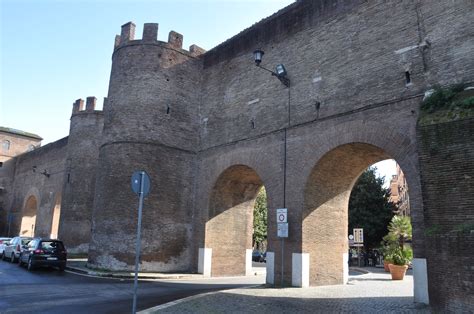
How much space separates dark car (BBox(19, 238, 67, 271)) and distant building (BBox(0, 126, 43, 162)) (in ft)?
102

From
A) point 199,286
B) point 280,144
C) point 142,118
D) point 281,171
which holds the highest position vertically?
point 142,118

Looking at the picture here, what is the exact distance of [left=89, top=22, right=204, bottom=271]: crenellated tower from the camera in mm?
17094

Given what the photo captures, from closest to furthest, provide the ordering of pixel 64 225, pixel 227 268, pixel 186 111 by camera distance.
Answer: pixel 227 268
pixel 186 111
pixel 64 225

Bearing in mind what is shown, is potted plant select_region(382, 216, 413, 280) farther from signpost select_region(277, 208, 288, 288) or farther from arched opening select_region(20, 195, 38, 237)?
arched opening select_region(20, 195, 38, 237)

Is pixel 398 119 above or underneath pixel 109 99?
underneath

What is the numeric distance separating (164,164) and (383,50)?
10071 mm

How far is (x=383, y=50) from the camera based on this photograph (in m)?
12.5

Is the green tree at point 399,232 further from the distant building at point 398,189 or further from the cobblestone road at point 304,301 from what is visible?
the distant building at point 398,189

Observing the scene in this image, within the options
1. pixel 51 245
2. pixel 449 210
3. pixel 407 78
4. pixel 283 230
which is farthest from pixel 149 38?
pixel 449 210

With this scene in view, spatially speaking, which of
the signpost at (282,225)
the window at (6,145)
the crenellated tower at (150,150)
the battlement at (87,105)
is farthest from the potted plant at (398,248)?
the window at (6,145)

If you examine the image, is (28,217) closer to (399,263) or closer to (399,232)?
(399,232)

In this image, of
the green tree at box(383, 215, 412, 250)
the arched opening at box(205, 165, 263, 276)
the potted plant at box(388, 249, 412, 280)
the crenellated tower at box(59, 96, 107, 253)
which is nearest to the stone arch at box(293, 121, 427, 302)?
the potted plant at box(388, 249, 412, 280)

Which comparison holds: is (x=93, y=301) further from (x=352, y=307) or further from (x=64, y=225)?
(x=64, y=225)

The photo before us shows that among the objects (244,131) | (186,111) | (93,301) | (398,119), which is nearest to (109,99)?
(186,111)
